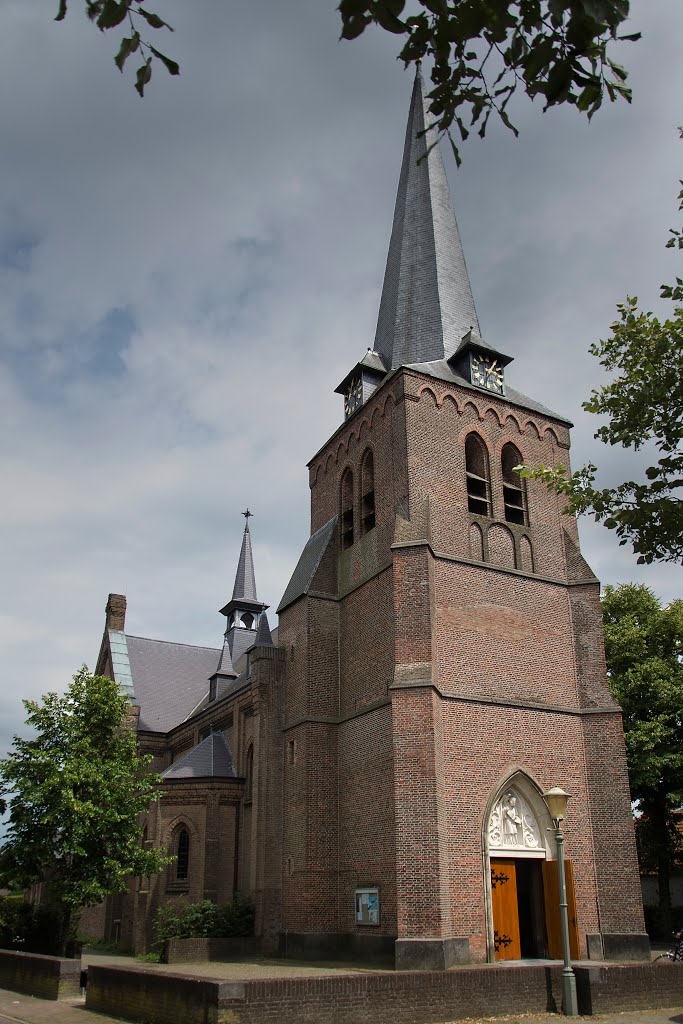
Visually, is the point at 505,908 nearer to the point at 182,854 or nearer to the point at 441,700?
the point at 441,700

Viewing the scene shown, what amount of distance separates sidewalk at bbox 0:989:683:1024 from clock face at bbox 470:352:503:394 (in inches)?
653

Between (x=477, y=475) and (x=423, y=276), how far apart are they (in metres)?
7.99

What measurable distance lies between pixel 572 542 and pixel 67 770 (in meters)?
15.0

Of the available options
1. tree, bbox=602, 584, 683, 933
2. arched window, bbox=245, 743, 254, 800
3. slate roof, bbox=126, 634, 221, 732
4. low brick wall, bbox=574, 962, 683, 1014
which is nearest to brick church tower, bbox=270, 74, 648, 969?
arched window, bbox=245, 743, 254, 800

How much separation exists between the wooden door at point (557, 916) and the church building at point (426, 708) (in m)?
0.06

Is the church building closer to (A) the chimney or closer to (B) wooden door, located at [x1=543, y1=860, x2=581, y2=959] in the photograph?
(B) wooden door, located at [x1=543, y1=860, x2=581, y2=959]

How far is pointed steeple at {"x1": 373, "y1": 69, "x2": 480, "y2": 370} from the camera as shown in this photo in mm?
27094

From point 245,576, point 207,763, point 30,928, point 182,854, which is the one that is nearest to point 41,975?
point 30,928

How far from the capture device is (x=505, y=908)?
64.3 feet

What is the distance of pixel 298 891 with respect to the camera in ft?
71.6

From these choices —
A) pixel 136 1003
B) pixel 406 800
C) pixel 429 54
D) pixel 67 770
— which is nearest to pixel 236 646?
pixel 67 770

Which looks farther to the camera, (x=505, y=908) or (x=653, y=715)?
(x=653, y=715)

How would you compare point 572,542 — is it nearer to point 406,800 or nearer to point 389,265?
point 406,800

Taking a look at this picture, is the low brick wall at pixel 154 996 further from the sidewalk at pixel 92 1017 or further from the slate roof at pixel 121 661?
the slate roof at pixel 121 661
